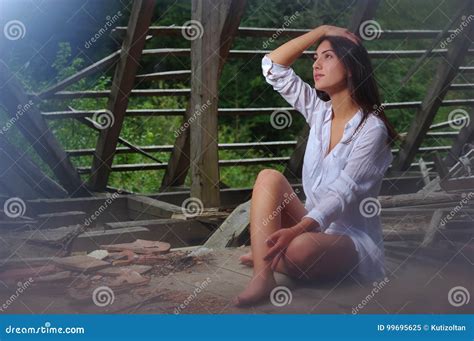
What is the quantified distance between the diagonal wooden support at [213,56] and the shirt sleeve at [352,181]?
0.93 meters

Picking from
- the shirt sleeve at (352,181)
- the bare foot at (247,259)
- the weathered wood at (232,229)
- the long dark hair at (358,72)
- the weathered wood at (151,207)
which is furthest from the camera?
the weathered wood at (151,207)

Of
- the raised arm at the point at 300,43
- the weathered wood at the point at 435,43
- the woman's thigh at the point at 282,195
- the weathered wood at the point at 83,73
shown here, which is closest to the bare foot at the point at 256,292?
the woman's thigh at the point at 282,195

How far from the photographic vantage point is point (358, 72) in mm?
5254

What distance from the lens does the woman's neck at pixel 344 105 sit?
5.24 m

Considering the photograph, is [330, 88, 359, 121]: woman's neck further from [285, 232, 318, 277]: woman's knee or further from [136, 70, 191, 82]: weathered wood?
[136, 70, 191, 82]: weathered wood

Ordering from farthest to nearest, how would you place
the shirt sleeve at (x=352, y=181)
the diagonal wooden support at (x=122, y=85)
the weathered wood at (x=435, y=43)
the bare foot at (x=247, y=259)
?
the diagonal wooden support at (x=122, y=85)
the weathered wood at (x=435, y=43)
the bare foot at (x=247, y=259)
the shirt sleeve at (x=352, y=181)

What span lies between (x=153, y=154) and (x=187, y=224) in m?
0.91

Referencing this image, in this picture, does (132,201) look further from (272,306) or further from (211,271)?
(272,306)

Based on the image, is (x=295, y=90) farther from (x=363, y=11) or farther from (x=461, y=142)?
(x=461, y=142)

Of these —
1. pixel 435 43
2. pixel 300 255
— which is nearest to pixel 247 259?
pixel 300 255

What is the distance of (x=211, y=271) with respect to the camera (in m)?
5.42

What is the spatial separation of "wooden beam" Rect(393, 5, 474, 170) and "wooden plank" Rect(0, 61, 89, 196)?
178 centimetres

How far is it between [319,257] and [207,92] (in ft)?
3.82

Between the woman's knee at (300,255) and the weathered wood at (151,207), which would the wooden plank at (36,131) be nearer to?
the weathered wood at (151,207)
